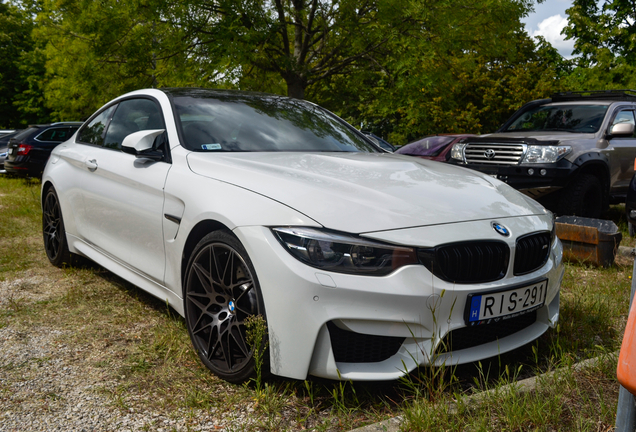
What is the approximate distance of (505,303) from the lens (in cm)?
265

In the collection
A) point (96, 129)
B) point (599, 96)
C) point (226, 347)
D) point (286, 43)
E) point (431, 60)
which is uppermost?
point (286, 43)

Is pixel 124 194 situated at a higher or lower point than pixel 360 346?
higher

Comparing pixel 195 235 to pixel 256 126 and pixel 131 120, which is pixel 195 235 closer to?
pixel 256 126

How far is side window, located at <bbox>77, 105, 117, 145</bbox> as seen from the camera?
4621mm

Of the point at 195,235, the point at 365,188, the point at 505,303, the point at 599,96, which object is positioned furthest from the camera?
the point at 599,96

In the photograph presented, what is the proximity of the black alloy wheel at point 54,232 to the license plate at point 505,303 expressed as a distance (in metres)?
3.60

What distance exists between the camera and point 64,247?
15.9ft

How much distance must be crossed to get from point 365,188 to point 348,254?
1.55 feet

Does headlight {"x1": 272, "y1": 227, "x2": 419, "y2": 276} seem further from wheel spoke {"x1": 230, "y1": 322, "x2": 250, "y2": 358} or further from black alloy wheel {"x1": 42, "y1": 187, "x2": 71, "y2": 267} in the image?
black alloy wheel {"x1": 42, "y1": 187, "x2": 71, "y2": 267}

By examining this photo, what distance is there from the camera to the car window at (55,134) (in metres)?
14.4

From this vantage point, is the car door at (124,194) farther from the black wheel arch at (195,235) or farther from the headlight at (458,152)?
the headlight at (458,152)

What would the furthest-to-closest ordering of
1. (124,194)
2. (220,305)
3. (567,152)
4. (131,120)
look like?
(567,152), (131,120), (124,194), (220,305)

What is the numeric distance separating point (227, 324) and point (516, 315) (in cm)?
137

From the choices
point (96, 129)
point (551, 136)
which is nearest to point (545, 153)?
point (551, 136)
